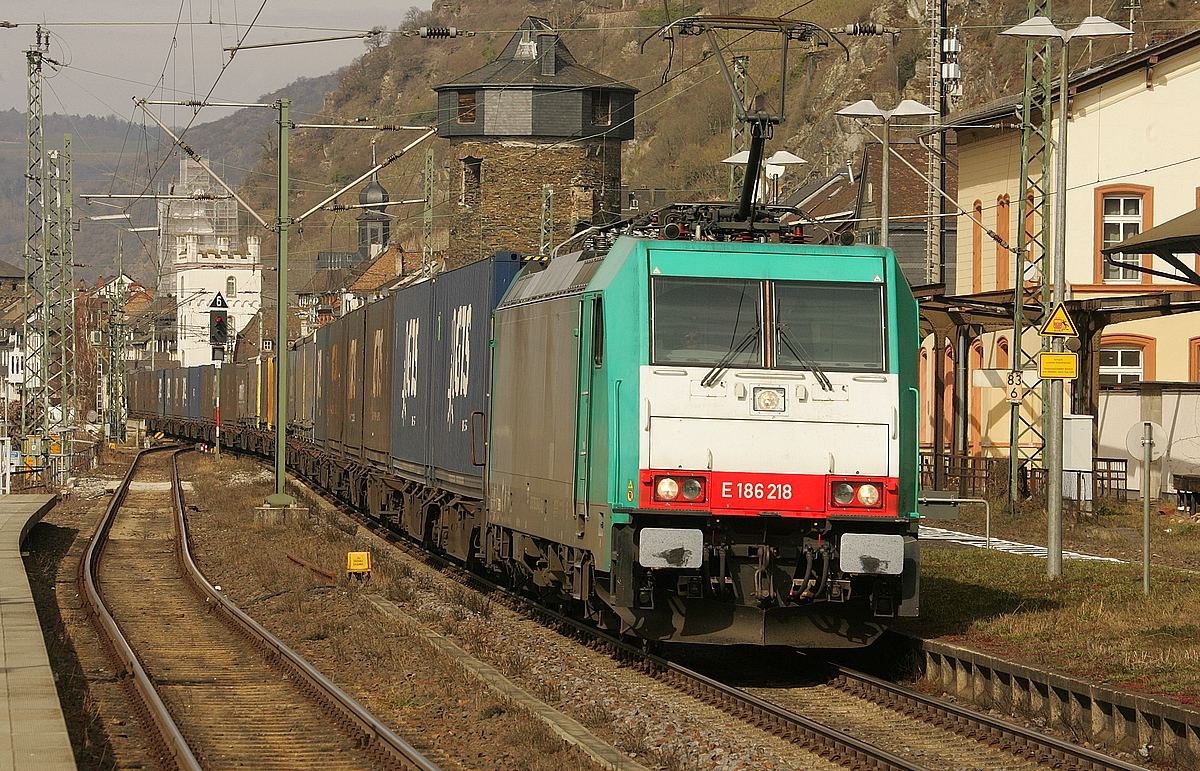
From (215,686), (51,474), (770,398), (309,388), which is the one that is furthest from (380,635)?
(51,474)

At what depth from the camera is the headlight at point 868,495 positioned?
11.5m

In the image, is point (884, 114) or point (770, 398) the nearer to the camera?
point (770, 398)

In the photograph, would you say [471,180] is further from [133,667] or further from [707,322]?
[707,322]

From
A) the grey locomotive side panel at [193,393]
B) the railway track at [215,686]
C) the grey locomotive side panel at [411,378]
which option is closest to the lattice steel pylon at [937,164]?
the grey locomotive side panel at [411,378]

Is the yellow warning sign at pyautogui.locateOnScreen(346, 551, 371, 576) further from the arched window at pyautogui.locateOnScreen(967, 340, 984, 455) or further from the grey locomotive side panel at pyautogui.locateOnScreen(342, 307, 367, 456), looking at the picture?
the arched window at pyautogui.locateOnScreen(967, 340, 984, 455)

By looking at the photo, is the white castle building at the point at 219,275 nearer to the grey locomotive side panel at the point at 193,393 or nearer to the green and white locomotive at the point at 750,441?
the grey locomotive side panel at the point at 193,393

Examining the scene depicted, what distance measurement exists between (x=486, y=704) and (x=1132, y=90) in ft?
92.2

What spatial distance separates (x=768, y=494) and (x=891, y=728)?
1.89 m

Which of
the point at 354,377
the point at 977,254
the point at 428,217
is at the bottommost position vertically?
the point at 354,377

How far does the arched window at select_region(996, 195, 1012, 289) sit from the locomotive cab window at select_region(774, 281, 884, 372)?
27.4 m

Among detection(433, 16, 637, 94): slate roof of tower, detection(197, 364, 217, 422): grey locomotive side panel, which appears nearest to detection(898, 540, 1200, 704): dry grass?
detection(197, 364, 217, 422): grey locomotive side panel

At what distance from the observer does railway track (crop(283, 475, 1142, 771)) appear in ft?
30.9

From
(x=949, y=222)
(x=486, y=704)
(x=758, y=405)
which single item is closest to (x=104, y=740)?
(x=486, y=704)

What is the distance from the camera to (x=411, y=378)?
2230 centimetres
